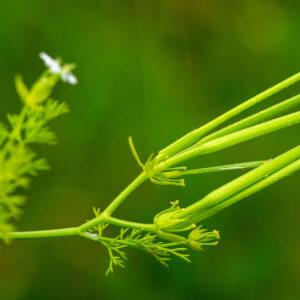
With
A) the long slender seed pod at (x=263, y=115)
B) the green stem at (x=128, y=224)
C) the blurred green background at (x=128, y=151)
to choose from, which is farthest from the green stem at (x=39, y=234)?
the blurred green background at (x=128, y=151)

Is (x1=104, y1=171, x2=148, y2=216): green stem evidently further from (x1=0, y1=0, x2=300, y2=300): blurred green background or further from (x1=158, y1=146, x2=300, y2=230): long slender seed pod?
(x1=0, y1=0, x2=300, y2=300): blurred green background

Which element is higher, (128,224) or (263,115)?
(263,115)

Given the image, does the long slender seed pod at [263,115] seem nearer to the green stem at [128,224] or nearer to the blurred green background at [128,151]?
the green stem at [128,224]

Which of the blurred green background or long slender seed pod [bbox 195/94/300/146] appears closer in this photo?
long slender seed pod [bbox 195/94/300/146]

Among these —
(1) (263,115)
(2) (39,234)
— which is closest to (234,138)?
(1) (263,115)

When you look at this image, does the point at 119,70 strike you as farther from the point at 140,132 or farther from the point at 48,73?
the point at 48,73

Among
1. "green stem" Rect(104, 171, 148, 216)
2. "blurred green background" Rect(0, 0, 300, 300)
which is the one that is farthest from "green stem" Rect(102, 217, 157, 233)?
"blurred green background" Rect(0, 0, 300, 300)

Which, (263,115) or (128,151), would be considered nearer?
(263,115)

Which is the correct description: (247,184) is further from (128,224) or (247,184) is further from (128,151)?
(128,151)

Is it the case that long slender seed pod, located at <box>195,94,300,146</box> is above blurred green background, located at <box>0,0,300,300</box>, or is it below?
below
